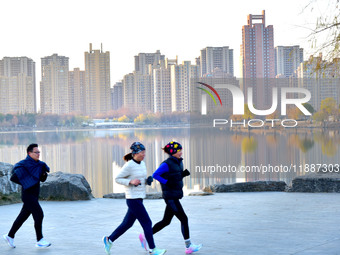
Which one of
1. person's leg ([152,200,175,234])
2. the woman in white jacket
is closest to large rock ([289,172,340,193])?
person's leg ([152,200,175,234])

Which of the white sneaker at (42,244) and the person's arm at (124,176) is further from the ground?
the person's arm at (124,176)

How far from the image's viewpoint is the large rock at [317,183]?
14.9 metres

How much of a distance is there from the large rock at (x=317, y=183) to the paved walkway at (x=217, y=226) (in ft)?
1.54

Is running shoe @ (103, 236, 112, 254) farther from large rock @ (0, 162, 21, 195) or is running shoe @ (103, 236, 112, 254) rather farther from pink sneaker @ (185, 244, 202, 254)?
large rock @ (0, 162, 21, 195)

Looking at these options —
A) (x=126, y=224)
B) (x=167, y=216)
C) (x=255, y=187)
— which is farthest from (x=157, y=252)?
(x=255, y=187)

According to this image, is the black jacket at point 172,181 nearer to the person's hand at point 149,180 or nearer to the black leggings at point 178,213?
the black leggings at point 178,213

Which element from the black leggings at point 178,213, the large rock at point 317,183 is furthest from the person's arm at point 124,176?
the large rock at point 317,183

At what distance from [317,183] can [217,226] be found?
555 cm

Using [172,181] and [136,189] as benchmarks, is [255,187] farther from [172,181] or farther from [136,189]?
[136,189]

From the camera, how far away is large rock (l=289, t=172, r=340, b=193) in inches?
586

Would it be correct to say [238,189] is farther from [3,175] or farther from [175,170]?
[175,170]

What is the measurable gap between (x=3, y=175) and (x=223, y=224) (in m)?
6.30

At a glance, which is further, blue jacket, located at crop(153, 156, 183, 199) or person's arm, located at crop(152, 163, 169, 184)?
blue jacket, located at crop(153, 156, 183, 199)

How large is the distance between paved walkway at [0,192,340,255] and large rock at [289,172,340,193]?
0.47m
